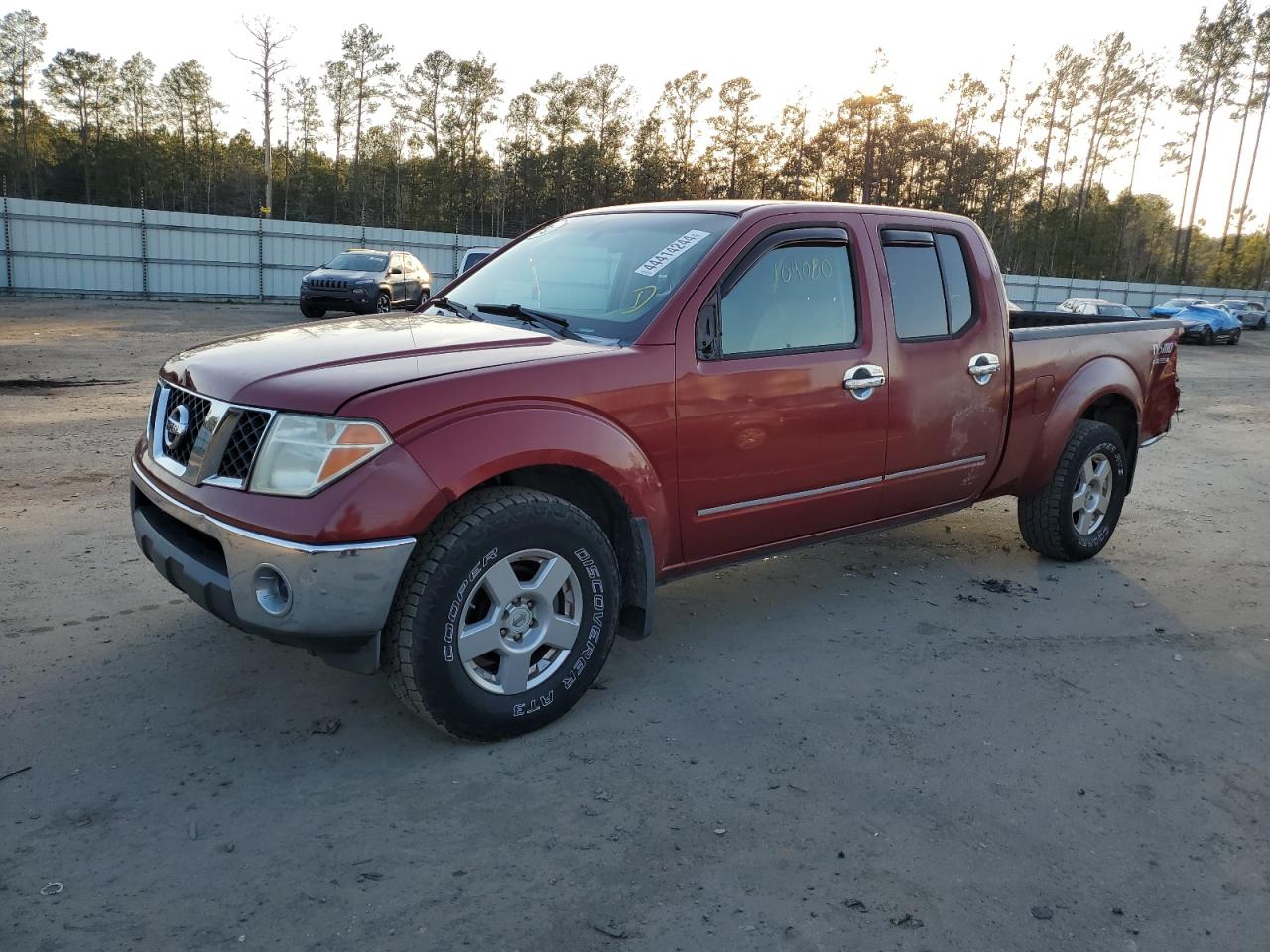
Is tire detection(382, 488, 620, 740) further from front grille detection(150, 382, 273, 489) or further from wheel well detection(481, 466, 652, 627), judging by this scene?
front grille detection(150, 382, 273, 489)

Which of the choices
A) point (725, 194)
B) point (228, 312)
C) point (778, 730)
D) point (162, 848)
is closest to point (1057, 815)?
point (778, 730)

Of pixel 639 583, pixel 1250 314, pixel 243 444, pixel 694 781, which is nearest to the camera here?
pixel 243 444

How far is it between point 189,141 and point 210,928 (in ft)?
296

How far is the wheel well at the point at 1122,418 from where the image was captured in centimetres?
563

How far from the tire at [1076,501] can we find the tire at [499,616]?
3.05 m

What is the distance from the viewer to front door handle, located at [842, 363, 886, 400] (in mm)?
4004

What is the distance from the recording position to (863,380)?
4.05m

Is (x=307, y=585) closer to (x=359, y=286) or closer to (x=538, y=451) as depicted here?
(x=538, y=451)

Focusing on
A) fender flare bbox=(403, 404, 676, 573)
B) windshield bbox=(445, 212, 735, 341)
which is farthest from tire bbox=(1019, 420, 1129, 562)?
fender flare bbox=(403, 404, 676, 573)

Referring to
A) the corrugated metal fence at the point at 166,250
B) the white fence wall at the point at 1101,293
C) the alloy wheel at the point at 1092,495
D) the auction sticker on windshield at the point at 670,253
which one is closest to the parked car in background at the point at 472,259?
the auction sticker on windshield at the point at 670,253

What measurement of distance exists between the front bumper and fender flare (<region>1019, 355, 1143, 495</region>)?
3.62 meters

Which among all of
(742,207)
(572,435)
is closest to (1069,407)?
(742,207)

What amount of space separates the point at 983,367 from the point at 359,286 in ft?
58.4

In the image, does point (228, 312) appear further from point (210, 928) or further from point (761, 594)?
point (210, 928)
